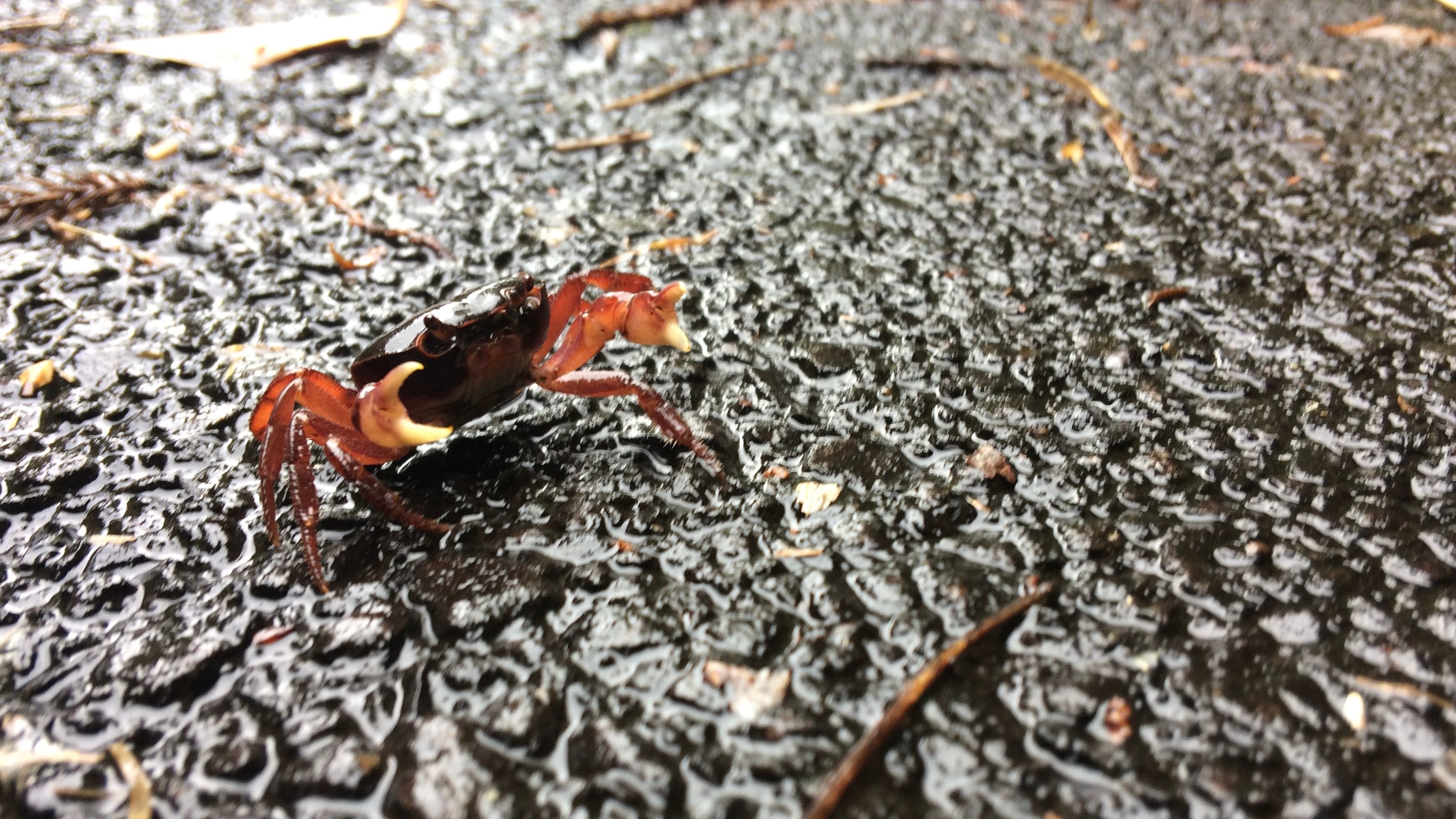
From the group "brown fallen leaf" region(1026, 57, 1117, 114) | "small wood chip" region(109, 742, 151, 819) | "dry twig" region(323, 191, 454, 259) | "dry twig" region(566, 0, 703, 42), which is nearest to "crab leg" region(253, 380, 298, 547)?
"small wood chip" region(109, 742, 151, 819)

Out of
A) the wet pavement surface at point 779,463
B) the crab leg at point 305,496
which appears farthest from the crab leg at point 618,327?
the crab leg at point 305,496

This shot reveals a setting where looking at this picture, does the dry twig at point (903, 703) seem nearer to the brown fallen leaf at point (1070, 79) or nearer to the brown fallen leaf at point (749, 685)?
the brown fallen leaf at point (749, 685)

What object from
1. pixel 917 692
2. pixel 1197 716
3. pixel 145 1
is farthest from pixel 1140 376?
pixel 145 1

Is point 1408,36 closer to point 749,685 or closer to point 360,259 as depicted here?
point 749,685

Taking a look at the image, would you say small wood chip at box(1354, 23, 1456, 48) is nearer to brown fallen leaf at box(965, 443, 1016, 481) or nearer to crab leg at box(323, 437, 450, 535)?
brown fallen leaf at box(965, 443, 1016, 481)

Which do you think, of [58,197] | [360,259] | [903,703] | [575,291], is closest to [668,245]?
[575,291]

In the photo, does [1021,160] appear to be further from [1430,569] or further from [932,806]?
[932,806]
